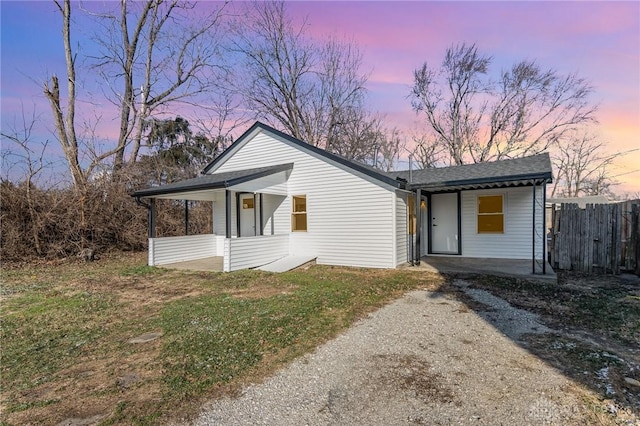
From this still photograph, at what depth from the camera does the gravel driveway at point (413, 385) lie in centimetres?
245

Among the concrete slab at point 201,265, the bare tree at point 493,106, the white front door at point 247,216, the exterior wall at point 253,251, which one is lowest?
the concrete slab at point 201,265

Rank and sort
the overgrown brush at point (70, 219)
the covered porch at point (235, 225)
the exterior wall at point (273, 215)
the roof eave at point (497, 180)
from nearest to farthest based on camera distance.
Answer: the roof eave at point (497, 180), the covered porch at point (235, 225), the overgrown brush at point (70, 219), the exterior wall at point (273, 215)

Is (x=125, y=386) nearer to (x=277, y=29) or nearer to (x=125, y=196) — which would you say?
(x=125, y=196)

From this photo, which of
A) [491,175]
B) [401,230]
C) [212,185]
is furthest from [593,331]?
[212,185]

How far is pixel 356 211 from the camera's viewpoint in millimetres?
9688

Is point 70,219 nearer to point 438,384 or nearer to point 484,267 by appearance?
point 438,384

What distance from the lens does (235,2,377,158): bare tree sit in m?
21.1

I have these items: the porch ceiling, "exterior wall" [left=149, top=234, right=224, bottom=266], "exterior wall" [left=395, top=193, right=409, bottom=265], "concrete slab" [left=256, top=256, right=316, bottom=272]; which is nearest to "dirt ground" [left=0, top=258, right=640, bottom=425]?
the porch ceiling

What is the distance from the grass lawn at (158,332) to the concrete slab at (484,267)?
37.1 inches

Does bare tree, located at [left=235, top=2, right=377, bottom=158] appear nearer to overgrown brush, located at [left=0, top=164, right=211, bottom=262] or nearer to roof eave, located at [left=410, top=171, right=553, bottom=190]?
overgrown brush, located at [left=0, top=164, right=211, bottom=262]

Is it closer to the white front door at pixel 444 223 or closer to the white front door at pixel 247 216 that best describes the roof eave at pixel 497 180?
the white front door at pixel 444 223

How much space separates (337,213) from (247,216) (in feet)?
11.3

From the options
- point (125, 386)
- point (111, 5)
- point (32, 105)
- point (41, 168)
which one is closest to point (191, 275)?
point (125, 386)

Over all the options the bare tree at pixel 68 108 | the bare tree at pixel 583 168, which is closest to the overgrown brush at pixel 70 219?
the bare tree at pixel 68 108
